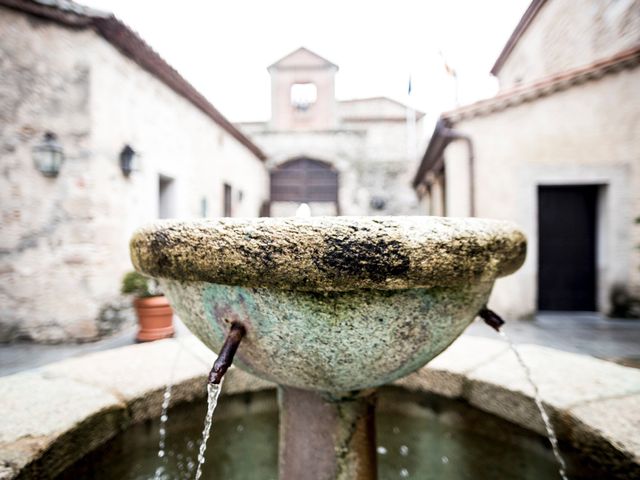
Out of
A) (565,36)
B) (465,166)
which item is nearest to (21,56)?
(465,166)

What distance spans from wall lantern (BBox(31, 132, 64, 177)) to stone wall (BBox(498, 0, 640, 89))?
25.7 ft

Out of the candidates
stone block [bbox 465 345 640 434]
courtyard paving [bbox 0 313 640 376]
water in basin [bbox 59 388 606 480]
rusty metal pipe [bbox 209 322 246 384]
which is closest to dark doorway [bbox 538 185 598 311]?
courtyard paving [bbox 0 313 640 376]

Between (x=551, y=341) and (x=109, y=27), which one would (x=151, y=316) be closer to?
(x=109, y=27)

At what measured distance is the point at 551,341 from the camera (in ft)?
11.9

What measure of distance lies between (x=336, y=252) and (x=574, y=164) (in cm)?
561

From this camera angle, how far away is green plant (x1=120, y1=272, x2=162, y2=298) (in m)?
3.66

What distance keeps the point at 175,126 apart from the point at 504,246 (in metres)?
5.87

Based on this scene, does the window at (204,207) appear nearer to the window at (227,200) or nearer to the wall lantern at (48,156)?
the window at (227,200)

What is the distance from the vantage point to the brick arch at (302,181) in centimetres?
1260

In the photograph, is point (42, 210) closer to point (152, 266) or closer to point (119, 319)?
point (119, 319)

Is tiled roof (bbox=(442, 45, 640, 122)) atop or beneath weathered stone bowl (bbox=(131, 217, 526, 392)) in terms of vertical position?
atop

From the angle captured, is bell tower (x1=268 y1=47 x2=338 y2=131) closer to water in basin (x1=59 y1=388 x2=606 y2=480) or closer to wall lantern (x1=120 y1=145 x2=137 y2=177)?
wall lantern (x1=120 y1=145 x2=137 y2=177)

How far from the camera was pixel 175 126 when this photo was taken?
5.63 metres

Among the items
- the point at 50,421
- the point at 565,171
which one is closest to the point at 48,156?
the point at 50,421
